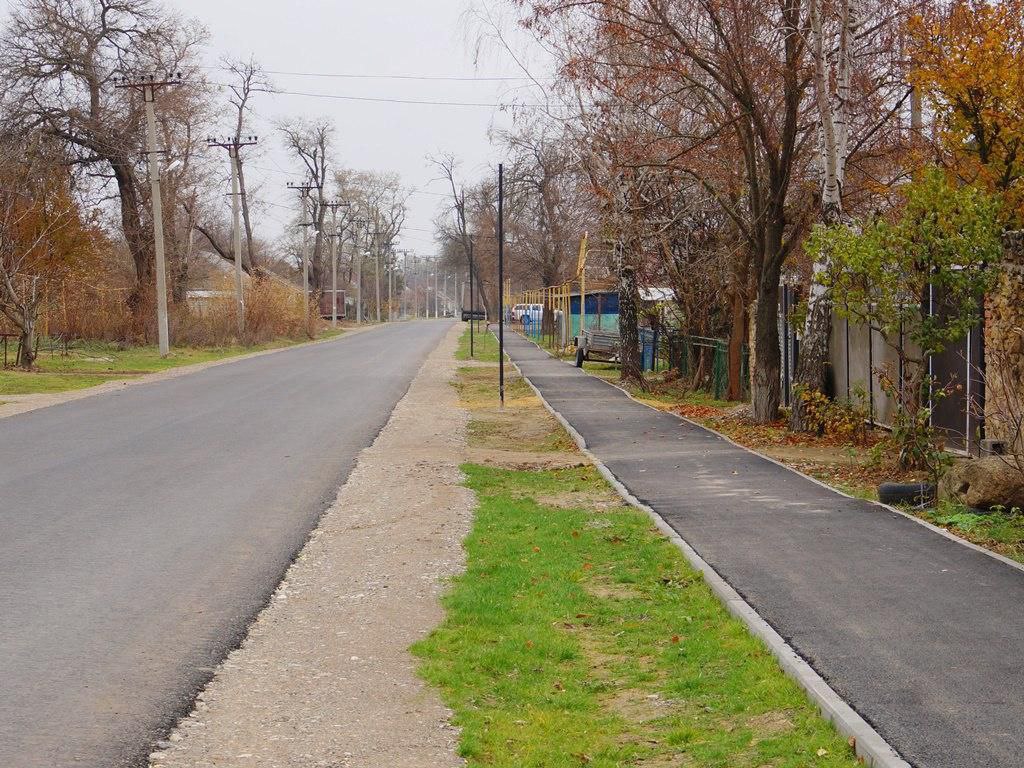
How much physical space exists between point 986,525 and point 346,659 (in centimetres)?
597

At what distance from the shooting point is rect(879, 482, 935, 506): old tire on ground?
11.4 m

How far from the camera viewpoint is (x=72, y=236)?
37000 mm

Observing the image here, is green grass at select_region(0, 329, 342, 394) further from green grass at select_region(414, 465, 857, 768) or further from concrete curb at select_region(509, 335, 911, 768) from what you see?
concrete curb at select_region(509, 335, 911, 768)

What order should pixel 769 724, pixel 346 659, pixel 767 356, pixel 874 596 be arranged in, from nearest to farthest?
pixel 769 724 < pixel 346 659 < pixel 874 596 < pixel 767 356

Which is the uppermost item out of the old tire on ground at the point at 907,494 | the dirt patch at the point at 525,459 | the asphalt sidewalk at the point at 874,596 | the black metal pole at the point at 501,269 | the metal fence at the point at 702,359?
the black metal pole at the point at 501,269

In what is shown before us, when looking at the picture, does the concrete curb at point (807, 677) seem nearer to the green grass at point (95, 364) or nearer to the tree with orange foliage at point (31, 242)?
the green grass at point (95, 364)

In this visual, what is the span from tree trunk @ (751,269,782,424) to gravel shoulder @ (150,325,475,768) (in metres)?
7.92

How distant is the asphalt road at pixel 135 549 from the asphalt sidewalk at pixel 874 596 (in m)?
3.25

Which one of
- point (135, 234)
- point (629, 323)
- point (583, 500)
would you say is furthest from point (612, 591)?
point (135, 234)

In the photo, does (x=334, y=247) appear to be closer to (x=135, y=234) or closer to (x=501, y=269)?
(x=135, y=234)

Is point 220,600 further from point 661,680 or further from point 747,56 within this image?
point 747,56

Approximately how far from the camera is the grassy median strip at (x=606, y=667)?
207 inches

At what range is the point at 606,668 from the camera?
260 inches

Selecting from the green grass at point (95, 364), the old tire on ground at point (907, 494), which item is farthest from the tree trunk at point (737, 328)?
the green grass at point (95, 364)
